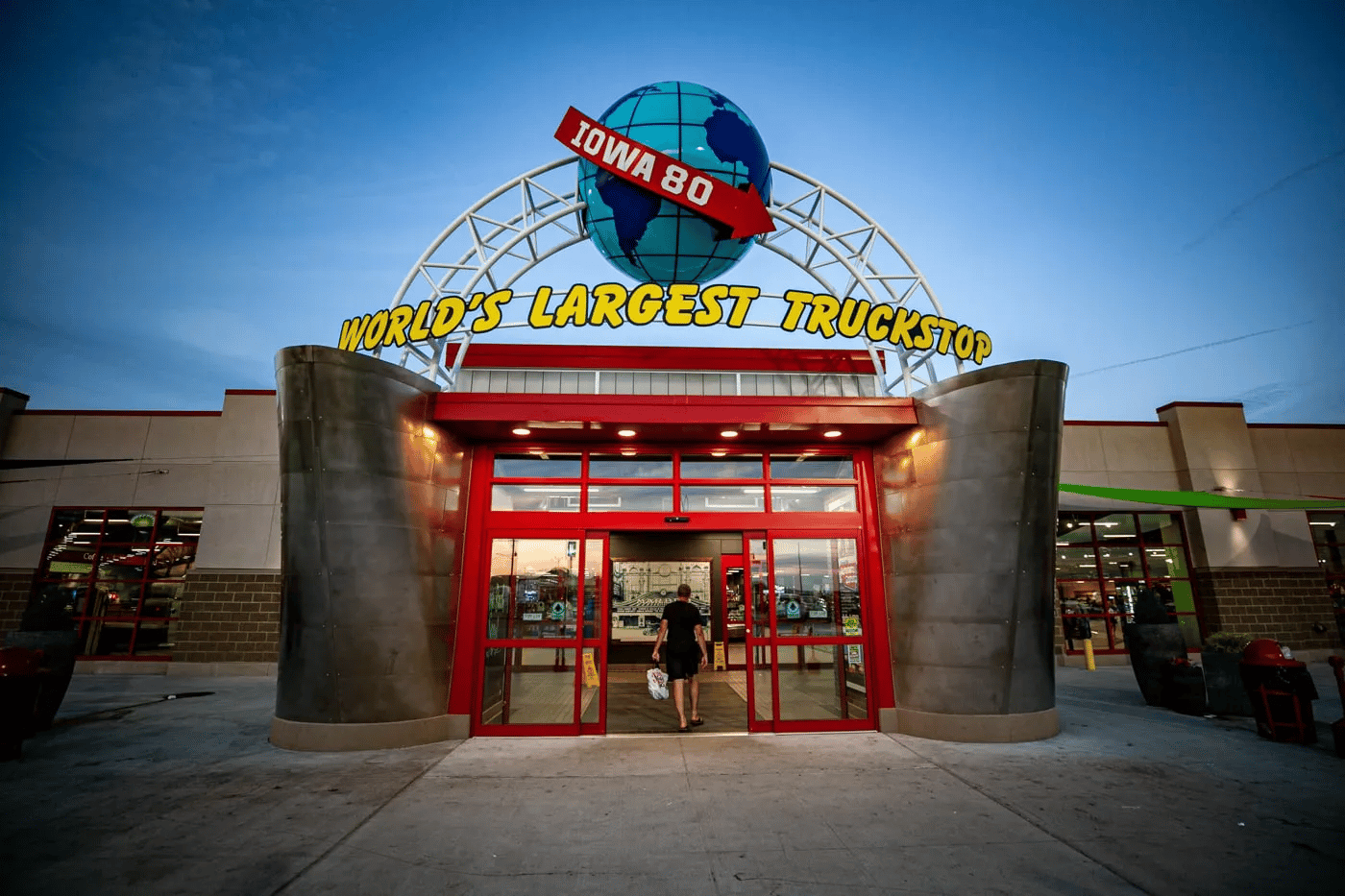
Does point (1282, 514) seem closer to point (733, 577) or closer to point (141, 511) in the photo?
point (733, 577)

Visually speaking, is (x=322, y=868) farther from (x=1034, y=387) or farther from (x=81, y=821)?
(x=1034, y=387)

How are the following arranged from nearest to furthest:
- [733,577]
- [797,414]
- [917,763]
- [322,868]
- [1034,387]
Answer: [322,868], [917,763], [1034,387], [797,414], [733,577]

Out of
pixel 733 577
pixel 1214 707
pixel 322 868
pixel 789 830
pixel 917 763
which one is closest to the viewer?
pixel 322 868

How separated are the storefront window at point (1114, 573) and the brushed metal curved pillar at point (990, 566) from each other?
940 centimetres

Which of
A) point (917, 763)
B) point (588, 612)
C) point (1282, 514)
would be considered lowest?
point (917, 763)

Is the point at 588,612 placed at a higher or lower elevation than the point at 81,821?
higher

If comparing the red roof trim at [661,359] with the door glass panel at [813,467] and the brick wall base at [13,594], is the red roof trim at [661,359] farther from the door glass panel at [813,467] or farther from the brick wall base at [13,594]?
the brick wall base at [13,594]

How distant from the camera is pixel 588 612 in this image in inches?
316

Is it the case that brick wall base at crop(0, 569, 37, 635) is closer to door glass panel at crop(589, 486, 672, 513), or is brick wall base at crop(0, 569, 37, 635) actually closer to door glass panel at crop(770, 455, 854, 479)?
door glass panel at crop(589, 486, 672, 513)

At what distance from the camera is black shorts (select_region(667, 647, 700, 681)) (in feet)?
26.4

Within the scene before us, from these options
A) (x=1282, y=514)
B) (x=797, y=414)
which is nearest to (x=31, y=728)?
(x=797, y=414)

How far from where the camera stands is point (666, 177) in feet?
23.8

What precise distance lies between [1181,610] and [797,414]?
14.1m

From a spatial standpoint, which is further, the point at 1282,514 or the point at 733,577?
the point at 1282,514
